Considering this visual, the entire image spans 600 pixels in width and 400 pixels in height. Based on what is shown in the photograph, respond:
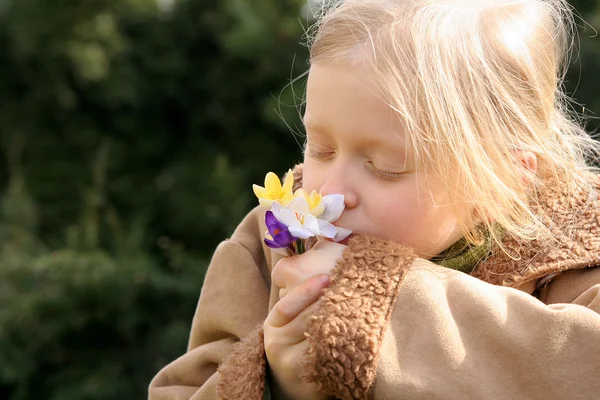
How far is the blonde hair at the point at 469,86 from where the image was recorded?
160cm

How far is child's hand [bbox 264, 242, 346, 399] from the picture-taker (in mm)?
1514

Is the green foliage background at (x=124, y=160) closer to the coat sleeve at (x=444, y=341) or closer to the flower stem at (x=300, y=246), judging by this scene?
the flower stem at (x=300, y=246)

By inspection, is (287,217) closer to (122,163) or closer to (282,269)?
(282,269)

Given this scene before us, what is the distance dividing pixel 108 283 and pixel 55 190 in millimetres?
630

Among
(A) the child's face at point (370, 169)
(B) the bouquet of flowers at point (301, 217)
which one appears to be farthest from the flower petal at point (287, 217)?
(A) the child's face at point (370, 169)

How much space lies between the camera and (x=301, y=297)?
151cm

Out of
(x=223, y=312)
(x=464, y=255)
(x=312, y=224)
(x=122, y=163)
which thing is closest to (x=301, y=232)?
(x=312, y=224)

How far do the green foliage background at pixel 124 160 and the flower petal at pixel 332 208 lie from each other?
185 centimetres

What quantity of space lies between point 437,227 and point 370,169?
0.55ft

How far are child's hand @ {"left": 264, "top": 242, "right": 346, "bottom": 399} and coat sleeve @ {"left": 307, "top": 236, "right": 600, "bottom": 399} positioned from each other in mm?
39

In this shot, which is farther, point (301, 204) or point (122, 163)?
point (122, 163)

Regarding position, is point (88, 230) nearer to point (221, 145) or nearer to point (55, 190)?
point (55, 190)

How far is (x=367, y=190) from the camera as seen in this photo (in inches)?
62.5

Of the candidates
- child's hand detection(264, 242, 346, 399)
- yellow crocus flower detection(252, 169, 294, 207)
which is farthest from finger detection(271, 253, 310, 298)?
yellow crocus flower detection(252, 169, 294, 207)
